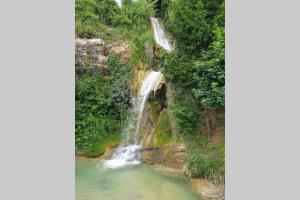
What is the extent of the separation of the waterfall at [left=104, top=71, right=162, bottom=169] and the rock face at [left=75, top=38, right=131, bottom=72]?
65.8 inches

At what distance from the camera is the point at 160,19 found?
13445 mm

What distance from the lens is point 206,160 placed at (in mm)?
8391

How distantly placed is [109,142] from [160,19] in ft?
16.6

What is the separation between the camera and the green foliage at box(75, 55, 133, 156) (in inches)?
424

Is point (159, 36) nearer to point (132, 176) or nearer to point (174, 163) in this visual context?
point (174, 163)

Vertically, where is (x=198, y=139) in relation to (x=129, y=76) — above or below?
below

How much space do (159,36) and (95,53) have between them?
212 cm

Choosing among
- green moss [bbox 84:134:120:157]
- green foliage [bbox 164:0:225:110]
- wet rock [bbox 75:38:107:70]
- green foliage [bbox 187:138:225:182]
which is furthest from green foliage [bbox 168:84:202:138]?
wet rock [bbox 75:38:107:70]

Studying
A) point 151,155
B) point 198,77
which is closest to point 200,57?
point 198,77

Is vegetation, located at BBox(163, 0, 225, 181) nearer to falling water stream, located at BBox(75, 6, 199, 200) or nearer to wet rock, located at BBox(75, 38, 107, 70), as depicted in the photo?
falling water stream, located at BBox(75, 6, 199, 200)

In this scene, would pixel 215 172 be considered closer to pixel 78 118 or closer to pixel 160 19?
pixel 78 118

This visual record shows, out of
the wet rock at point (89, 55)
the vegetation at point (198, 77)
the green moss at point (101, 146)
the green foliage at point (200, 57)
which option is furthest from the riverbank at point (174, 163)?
the wet rock at point (89, 55)

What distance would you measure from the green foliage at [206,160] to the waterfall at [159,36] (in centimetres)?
342

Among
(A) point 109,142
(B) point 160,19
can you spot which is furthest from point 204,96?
(B) point 160,19
